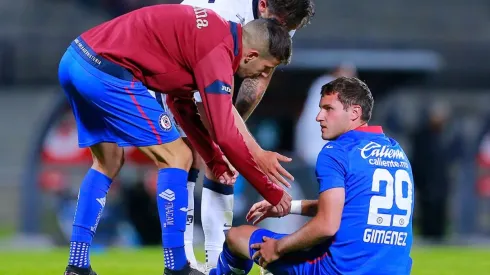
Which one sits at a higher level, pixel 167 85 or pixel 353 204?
pixel 167 85

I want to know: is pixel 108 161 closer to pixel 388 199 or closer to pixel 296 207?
pixel 296 207

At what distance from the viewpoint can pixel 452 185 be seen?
16.6 m

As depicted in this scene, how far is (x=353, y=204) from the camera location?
538cm

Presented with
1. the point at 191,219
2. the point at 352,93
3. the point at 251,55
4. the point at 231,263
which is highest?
the point at 251,55

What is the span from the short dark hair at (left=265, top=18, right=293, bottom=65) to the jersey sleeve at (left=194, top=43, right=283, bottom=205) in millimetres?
275

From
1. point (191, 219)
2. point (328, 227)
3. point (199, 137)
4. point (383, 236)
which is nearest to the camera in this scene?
point (328, 227)

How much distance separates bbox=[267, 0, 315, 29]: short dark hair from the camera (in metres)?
6.96

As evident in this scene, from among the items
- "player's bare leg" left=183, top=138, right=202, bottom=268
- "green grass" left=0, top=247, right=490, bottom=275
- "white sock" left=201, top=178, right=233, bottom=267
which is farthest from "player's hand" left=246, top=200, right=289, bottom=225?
"green grass" left=0, top=247, right=490, bottom=275

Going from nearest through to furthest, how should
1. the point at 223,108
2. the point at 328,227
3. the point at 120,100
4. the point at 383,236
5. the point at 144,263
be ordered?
the point at 328,227
the point at 383,236
the point at 223,108
the point at 120,100
the point at 144,263

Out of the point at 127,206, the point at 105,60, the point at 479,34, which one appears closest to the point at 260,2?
the point at 105,60

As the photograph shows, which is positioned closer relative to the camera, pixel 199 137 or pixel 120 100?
pixel 120 100

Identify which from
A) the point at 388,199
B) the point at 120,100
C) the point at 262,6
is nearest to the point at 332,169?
the point at 388,199

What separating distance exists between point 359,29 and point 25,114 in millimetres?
8997

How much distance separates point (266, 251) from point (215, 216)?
1.24 meters
